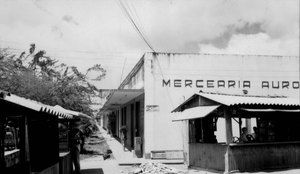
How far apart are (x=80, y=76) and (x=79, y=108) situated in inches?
69.3

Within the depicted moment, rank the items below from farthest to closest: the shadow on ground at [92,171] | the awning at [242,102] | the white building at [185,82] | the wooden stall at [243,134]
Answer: the white building at [185,82] → the shadow on ground at [92,171] → the wooden stall at [243,134] → the awning at [242,102]

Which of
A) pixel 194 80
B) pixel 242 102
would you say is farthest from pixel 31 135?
pixel 194 80

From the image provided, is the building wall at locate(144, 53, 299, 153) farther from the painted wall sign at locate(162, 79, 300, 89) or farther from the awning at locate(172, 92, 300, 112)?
the awning at locate(172, 92, 300, 112)

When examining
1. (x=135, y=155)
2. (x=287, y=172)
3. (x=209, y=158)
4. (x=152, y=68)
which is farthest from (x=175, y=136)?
(x=287, y=172)

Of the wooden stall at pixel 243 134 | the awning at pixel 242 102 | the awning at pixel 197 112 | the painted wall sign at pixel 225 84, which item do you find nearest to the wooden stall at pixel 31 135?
the awning at pixel 197 112

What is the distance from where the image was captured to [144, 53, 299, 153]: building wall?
18.7 m

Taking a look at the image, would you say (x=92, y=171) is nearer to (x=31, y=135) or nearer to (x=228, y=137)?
(x=228, y=137)

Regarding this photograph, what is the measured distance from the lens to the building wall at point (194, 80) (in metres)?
18.7

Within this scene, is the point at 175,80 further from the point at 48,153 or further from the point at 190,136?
the point at 48,153

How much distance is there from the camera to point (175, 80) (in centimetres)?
1919

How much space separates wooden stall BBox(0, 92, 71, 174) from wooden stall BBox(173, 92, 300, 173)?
17.6ft

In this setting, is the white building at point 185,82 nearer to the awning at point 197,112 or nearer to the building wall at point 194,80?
the building wall at point 194,80

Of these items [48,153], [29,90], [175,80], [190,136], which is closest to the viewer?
[48,153]

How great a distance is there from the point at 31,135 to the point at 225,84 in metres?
13.9
